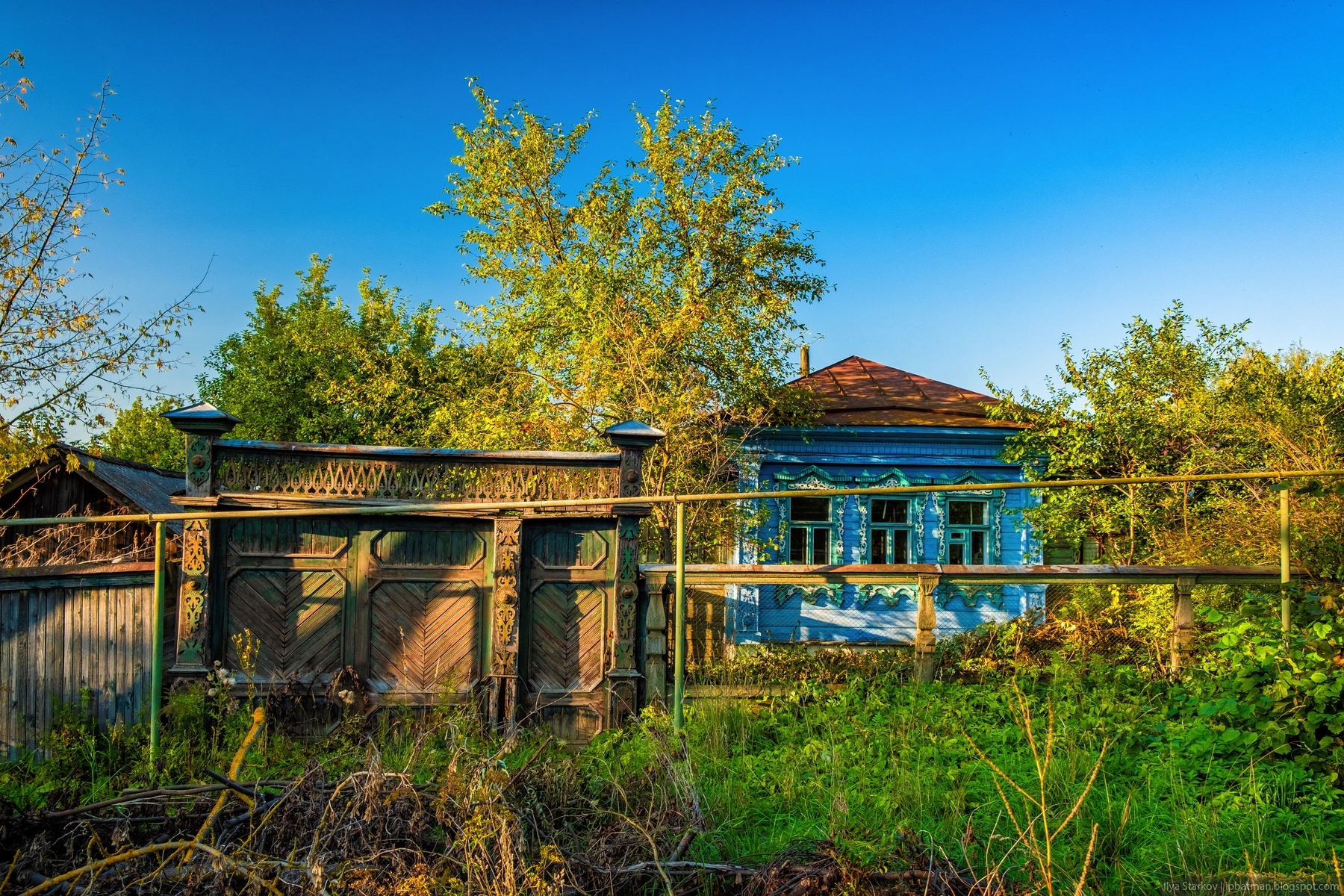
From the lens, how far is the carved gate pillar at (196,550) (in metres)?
6.96

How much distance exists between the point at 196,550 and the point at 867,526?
854 cm

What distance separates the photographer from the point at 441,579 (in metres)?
7.47

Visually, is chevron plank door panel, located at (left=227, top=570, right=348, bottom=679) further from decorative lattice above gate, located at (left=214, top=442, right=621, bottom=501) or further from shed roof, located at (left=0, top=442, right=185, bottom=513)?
shed roof, located at (left=0, top=442, right=185, bottom=513)

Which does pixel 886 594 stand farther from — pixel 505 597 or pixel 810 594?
pixel 505 597

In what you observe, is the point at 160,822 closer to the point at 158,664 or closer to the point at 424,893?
→ the point at 424,893

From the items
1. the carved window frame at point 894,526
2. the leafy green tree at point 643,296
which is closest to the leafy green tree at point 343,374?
the leafy green tree at point 643,296

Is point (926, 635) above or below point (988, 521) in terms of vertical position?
below

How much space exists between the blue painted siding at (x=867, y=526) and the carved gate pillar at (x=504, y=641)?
16.6ft

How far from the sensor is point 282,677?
7230mm

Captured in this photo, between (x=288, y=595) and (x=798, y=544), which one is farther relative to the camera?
(x=798, y=544)

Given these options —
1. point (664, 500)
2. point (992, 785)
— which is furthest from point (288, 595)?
point (992, 785)

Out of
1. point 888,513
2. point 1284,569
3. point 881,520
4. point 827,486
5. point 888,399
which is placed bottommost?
point 881,520

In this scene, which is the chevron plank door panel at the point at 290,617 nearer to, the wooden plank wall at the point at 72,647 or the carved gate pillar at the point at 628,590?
the wooden plank wall at the point at 72,647

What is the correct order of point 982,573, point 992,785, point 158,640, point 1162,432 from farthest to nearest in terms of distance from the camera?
point 1162,432
point 982,573
point 158,640
point 992,785
